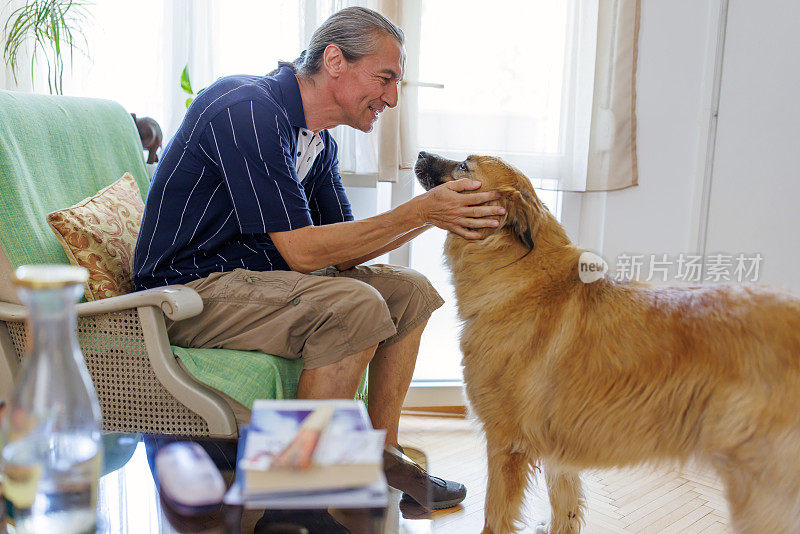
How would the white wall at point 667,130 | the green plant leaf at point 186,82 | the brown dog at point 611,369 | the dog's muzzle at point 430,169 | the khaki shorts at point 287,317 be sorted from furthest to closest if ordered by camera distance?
the white wall at point 667,130
the green plant leaf at point 186,82
the dog's muzzle at point 430,169
the khaki shorts at point 287,317
the brown dog at point 611,369

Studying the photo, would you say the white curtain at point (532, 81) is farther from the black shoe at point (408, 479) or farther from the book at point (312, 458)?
the book at point (312, 458)

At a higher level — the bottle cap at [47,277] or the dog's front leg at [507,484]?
the bottle cap at [47,277]

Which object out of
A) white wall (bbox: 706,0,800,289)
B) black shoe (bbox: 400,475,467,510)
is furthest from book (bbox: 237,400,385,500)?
white wall (bbox: 706,0,800,289)

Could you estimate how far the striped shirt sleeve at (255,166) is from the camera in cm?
162

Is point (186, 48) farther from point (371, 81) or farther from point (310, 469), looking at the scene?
point (310, 469)

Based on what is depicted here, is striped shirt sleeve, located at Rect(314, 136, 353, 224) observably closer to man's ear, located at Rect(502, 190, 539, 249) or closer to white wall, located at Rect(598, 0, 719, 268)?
man's ear, located at Rect(502, 190, 539, 249)

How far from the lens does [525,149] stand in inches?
102

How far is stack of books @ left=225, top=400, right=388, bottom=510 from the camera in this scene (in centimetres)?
83

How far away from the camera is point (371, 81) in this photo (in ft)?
5.99

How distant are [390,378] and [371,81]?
0.88 meters

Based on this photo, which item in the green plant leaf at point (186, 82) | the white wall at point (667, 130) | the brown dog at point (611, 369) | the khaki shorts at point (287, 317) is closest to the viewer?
the brown dog at point (611, 369)

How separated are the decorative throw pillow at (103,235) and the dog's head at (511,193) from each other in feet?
3.11

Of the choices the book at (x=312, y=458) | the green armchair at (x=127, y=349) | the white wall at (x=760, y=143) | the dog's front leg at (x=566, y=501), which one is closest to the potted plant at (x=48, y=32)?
the green armchair at (x=127, y=349)

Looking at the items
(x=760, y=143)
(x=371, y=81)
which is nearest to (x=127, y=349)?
(x=371, y=81)
